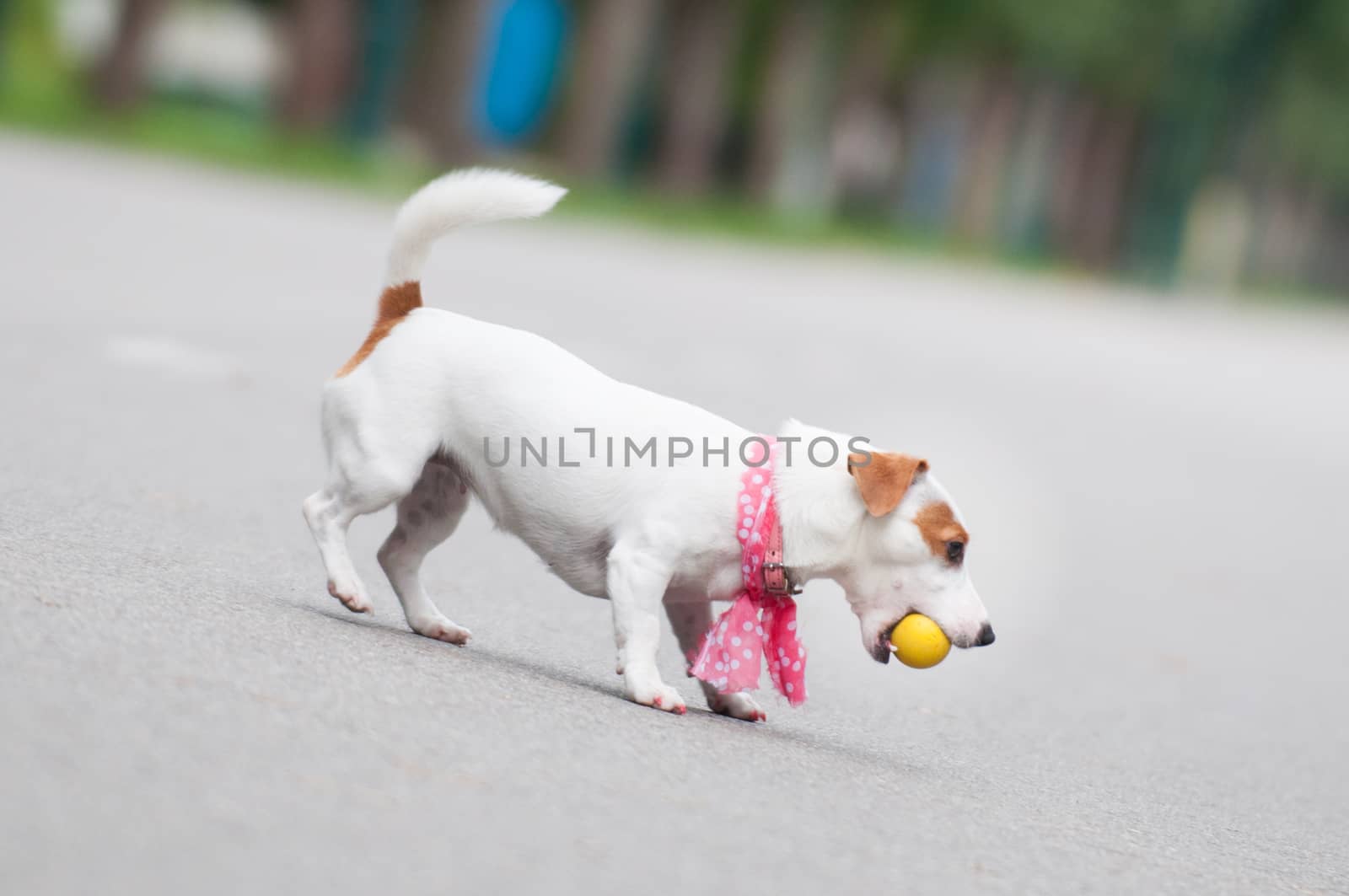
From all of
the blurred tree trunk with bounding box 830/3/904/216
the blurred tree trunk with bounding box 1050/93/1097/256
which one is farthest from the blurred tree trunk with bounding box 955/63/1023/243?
the blurred tree trunk with bounding box 1050/93/1097/256

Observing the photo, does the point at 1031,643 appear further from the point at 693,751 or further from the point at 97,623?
the point at 97,623

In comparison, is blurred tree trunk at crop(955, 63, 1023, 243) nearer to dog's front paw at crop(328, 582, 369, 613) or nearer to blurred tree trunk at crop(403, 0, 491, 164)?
blurred tree trunk at crop(403, 0, 491, 164)

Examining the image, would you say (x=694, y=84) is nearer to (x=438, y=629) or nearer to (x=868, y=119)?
(x=868, y=119)

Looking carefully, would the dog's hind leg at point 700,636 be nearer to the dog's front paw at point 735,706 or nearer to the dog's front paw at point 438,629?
the dog's front paw at point 735,706

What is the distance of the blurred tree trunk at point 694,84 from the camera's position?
143 ft

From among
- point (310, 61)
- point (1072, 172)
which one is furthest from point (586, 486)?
point (1072, 172)

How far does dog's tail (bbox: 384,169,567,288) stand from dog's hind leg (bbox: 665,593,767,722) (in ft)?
3.76

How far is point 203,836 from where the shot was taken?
3.65 m

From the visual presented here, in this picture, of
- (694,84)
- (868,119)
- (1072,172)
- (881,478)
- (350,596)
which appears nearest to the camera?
(881,478)

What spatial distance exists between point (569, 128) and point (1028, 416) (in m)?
23.1

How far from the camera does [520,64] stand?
51.6 metres

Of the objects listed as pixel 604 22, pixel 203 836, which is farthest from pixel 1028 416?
pixel 604 22

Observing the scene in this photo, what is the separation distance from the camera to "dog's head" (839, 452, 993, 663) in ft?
18.2

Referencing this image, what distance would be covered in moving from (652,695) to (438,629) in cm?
79
